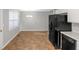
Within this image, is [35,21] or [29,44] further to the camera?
[35,21]

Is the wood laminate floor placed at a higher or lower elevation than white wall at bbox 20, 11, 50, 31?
lower

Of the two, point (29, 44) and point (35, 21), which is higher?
point (35, 21)

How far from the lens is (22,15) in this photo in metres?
12.3

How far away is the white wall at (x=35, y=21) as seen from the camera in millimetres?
12047

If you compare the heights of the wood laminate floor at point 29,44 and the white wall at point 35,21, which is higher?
the white wall at point 35,21

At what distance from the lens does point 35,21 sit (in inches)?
484

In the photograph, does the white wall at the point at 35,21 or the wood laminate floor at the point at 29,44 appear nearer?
the wood laminate floor at the point at 29,44

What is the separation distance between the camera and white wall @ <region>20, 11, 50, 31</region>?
12.0 metres
